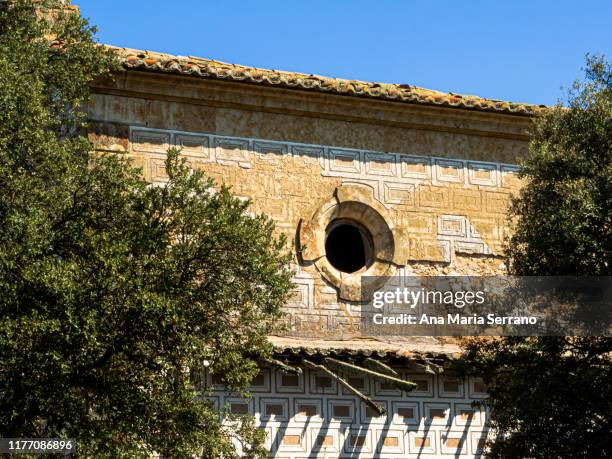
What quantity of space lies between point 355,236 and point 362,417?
256cm

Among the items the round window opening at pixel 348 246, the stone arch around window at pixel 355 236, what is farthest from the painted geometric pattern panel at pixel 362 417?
the round window opening at pixel 348 246

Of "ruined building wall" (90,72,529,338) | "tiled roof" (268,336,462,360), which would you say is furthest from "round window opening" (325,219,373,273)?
"tiled roof" (268,336,462,360)

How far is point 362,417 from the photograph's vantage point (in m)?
16.8

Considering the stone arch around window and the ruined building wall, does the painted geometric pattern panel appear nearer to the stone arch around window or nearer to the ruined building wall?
the ruined building wall

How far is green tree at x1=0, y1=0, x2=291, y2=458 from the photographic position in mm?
11938

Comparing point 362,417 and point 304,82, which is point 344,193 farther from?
point 362,417

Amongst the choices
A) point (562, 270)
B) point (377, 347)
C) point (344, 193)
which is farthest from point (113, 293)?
point (344, 193)

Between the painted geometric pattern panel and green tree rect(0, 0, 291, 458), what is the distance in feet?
10.4

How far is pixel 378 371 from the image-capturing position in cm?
1667

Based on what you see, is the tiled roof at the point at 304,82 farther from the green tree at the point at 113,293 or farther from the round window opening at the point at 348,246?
the green tree at the point at 113,293

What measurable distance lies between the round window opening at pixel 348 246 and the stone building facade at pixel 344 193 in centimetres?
2

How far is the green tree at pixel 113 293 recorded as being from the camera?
11.9m

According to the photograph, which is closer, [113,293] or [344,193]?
[113,293]

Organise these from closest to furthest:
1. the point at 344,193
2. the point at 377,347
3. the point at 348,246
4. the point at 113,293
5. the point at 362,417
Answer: the point at 113,293, the point at 362,417, the point at 377,347, the point at 344,193, the point at 348,246
